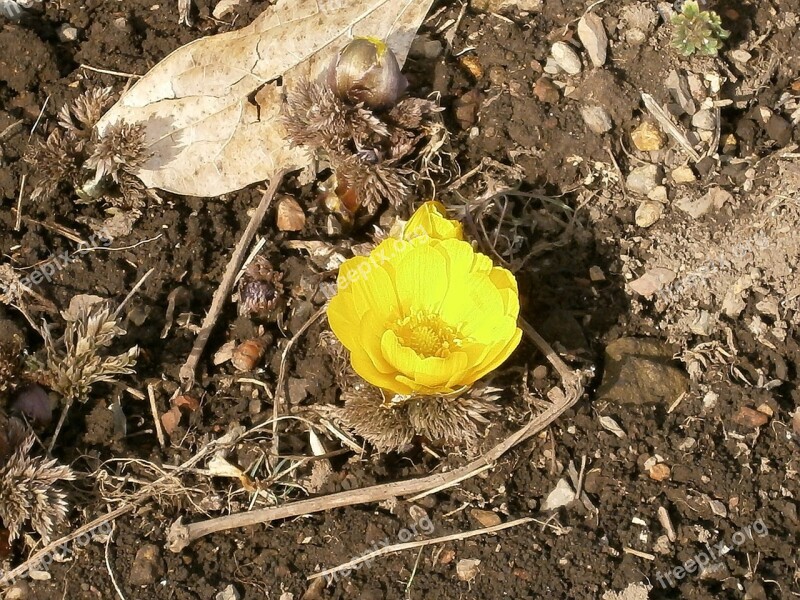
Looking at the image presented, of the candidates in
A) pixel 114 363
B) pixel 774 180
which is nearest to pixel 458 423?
pixel 114 363

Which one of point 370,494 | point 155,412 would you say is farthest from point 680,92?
point 155,412

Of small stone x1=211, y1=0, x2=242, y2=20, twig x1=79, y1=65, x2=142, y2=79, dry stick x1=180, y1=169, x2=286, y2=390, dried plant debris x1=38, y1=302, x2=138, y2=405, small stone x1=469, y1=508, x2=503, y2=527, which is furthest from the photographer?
small stone x1=211, y1=0, x2=242, y2=20

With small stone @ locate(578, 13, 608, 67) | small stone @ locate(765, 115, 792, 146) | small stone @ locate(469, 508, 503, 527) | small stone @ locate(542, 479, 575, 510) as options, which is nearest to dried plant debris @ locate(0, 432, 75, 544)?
small stone @ locate(469, 508, 503, 527)

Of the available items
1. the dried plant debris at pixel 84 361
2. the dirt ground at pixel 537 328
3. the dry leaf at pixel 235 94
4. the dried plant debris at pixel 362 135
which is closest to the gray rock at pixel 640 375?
the dirt ground at pixel 537 328

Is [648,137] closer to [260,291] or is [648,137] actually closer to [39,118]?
[260,291]

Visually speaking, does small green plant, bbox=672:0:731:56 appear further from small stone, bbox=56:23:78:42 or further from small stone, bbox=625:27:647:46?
small stone, bbox=56:23:78:42

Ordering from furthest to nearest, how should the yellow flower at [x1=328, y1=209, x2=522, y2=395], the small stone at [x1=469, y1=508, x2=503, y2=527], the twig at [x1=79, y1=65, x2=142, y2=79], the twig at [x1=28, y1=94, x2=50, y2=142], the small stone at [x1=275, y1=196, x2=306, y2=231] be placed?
1. the twig at [x1=79, y1=65, x2=142, y2=79]
2. the twig at [x1=28, y1=94, x2=50, y2=142]
3. the small stone at [x1=275, y1=196, x2=306, y2=231]
4. the small stone at [x1=469, y1=508, x2=503, y2=527]
5. the yellow flower at [x1=328, y1=209, x2=522, y2=395]
